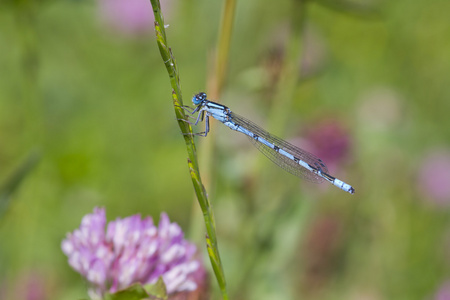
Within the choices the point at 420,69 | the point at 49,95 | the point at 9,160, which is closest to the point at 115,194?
the point at 9,160

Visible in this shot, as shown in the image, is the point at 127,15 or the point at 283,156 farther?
the point at 127,15

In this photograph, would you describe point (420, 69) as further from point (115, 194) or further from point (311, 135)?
point (115, 194)

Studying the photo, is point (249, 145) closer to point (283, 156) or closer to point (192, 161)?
point (283, 156)

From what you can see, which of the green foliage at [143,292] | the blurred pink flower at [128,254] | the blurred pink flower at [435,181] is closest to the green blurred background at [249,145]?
the blurred pink flower at [435,181]

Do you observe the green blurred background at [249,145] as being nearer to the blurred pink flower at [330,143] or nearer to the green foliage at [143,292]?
the blurred pink flower at [330,143]

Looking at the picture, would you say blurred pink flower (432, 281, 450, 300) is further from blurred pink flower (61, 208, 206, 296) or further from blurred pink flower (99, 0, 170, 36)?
blurred pink flower (99, 0, 170, 36)

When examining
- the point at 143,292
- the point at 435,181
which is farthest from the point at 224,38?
the point at 435,181

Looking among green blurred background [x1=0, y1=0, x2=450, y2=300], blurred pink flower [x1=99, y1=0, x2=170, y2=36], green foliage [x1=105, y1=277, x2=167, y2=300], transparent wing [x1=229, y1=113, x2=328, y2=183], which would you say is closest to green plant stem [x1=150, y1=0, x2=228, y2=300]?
green foliage [x1=105, y1=277, x2=167, y2=300]
